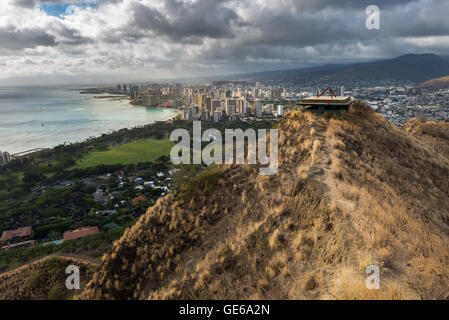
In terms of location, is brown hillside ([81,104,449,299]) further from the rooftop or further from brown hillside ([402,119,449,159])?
the rooftop

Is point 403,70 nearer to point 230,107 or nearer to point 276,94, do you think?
point 276,94

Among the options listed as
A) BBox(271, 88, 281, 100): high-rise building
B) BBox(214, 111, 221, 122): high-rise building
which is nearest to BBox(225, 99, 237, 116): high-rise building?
BBox(214, 111, 221, 122): high-rise building

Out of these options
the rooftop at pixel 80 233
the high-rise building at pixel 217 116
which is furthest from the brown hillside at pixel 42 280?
the high-rise building at pixel 217 116

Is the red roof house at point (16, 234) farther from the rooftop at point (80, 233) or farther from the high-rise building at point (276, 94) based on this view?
the high-rise building at point (276, 94)

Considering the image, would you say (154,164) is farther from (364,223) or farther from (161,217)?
(364,223)

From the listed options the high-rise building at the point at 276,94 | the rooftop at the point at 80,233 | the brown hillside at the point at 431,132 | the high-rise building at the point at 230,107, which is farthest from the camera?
the high-rise building at the point at 276,94

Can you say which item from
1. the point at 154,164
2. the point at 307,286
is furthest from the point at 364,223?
the point at 154,164

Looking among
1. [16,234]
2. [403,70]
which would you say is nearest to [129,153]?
[16,234]
